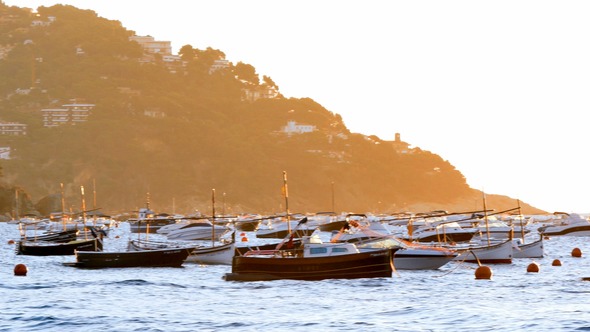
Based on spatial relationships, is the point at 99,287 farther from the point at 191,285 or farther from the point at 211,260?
the point at 211,260

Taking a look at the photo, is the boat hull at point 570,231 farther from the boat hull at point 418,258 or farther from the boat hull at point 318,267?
the boat hull at point 318,267

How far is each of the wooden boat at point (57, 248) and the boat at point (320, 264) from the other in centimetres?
3080

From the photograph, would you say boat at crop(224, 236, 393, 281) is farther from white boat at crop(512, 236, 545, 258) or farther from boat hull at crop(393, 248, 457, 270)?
white boat at crop(512, 236, 545, 258)

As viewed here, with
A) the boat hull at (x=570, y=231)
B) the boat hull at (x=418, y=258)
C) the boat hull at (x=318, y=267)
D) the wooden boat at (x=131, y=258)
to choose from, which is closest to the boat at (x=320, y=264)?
the boat hull at (x=318, y=267)

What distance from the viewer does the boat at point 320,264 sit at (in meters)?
59.2

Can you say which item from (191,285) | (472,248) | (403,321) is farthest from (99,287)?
(472,248)

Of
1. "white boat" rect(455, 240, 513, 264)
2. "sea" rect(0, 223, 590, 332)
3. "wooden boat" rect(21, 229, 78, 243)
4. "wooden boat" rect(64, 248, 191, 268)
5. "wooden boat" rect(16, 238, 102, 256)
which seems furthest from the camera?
"wooden boat" rect(21, 229, 78, 243)

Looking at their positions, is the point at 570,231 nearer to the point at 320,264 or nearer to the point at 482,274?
the point at 482,274

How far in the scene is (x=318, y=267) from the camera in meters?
59.1

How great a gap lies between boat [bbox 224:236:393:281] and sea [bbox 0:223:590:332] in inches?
20.9

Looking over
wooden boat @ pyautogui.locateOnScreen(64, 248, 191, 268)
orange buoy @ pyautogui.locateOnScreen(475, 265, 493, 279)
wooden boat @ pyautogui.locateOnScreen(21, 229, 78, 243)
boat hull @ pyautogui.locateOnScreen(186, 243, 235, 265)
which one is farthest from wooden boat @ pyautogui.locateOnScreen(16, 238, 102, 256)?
orange buoy @ pyautogui.locateOnScreen(475, 265, 493, 279)

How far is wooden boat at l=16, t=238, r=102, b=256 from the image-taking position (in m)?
88.7

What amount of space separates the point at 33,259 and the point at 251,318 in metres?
47.5

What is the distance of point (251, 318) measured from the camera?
44844 mm
